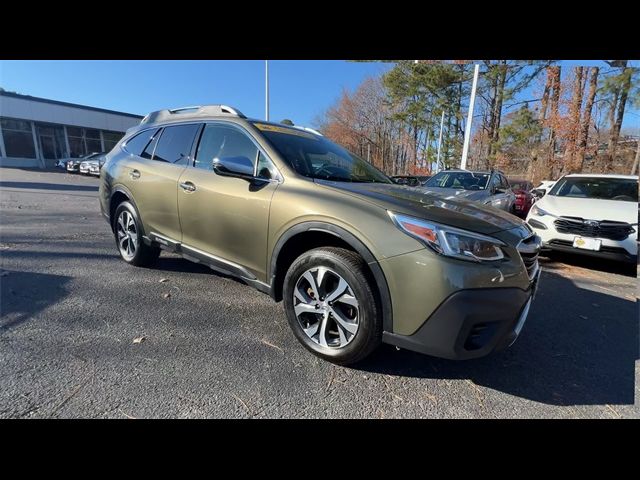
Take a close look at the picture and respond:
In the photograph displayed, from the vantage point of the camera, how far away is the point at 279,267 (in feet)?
8.07

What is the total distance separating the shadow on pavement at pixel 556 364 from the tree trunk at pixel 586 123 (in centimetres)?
1835

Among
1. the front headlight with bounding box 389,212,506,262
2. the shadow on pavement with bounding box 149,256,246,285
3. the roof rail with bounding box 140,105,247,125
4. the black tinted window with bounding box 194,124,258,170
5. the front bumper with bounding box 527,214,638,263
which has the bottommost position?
the shadow on pavement with bounding box 149,256,246,285

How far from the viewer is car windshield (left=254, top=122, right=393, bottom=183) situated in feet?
8.82

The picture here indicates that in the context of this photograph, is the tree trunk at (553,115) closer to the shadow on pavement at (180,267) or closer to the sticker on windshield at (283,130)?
the sticker on windshield at (283,130)

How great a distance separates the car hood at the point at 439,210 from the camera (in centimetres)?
194

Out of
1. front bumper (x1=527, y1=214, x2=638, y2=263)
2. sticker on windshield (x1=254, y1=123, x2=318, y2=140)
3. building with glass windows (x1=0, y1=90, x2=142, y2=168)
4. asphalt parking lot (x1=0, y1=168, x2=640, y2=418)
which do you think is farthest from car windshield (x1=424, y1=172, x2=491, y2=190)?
building with glass windows (x1=0, y1=90, x2=142, y2=168)

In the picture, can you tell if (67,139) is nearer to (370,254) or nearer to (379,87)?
(379,87)

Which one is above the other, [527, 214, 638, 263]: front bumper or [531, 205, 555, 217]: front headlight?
[531, 205, 555, 217]: front headlight

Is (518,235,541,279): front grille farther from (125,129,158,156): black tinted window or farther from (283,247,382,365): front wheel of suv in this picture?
(125,129,158,156): black tinted window

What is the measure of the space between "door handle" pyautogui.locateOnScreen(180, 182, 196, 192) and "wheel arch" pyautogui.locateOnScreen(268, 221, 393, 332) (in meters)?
1.19

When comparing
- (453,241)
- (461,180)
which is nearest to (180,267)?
(453,241)

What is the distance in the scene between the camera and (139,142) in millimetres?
3992
